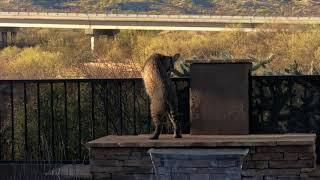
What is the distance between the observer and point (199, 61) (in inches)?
276

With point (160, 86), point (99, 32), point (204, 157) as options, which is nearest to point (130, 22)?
point (99, 32)

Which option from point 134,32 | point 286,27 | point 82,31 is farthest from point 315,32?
point 82,31

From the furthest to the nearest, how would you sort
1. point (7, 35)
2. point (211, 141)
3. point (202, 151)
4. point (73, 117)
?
point (7, 35), point (73, 117), point (211, 141), point (202, 151)

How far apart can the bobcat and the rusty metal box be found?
0.28m

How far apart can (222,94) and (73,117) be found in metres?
2.92

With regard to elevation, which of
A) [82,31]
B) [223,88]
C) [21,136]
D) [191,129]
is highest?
[223,88]

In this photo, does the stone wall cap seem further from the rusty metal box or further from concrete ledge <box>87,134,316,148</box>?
the rusty metal box

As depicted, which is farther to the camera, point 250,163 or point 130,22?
point 130,22

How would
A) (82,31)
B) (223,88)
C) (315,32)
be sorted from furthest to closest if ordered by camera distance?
(82,31) < (315,32) < (223,88)

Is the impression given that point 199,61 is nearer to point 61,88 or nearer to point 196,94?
point 196,94

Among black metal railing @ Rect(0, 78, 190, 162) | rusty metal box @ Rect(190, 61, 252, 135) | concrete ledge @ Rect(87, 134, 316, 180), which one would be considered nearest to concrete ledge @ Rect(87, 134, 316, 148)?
concrete ledge @ Rect(87, 134, 316, 180)

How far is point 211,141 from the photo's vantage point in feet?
21.1

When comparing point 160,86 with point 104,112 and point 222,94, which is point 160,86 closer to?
point 222,94

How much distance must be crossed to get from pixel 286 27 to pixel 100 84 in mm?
45371
